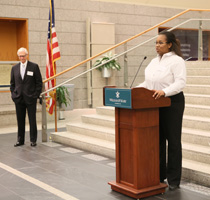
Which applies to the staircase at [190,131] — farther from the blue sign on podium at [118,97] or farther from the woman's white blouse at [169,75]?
the blue sign on podium at [118,97]

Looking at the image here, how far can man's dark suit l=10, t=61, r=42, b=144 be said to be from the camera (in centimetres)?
641

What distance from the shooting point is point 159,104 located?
378cm

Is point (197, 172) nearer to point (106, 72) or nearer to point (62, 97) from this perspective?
point (106, 72)

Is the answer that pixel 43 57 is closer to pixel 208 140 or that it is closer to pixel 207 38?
pixel 207 38

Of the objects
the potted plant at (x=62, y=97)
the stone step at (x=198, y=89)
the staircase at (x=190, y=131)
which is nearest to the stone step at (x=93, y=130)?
the staircase at (x=190, y=131)

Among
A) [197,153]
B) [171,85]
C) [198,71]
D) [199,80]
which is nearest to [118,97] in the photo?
[171,85]

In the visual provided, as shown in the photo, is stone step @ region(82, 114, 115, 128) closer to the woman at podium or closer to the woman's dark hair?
the woman at podium

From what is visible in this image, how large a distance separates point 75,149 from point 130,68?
1820 millimetres

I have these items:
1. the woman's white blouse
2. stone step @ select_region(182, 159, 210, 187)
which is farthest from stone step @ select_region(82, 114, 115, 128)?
the woman's white blouse

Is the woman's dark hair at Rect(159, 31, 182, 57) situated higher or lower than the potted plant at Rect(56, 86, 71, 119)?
higher

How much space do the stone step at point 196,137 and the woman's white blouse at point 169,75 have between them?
1.29m

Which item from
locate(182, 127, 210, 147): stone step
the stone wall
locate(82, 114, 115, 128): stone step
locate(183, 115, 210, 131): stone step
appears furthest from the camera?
the stone wall

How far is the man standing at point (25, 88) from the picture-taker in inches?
252

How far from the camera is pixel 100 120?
679 centimetres
